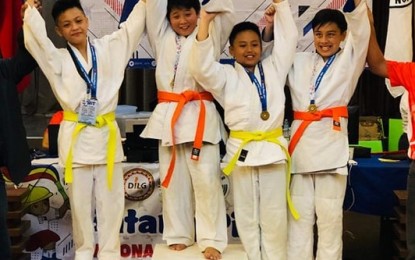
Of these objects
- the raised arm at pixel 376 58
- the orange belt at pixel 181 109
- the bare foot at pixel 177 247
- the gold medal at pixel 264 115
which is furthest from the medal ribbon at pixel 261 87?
the bare foot at pixel 177 247

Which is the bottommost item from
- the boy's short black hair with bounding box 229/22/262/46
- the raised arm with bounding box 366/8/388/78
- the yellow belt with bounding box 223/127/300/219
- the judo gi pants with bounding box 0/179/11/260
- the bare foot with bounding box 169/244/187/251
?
the bare foot with bounding box 169/244/187/251

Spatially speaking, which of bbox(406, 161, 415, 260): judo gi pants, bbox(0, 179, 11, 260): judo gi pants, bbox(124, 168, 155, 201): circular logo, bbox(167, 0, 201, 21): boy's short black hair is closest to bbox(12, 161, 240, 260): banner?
bbox(124, 168, 155, 201): circular logo

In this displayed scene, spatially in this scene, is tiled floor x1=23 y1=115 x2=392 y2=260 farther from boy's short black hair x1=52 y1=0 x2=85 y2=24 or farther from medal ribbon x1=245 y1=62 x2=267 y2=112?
boy's short black hair x1=52 y1=0 x2=85 y2=24

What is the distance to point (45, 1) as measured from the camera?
5.42 metres

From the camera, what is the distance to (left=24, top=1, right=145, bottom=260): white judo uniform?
2760 mm

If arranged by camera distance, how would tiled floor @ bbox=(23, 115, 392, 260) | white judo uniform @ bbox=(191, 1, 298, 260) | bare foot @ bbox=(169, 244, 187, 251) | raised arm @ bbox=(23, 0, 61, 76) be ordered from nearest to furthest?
raised arm @ bbox=(23, 0, 61, 76), white judo uniform @ bbox=(191, 1, 298, 260), bare foot @ bbox=(169, 244, 187, 251), tiled floor @ bbox=(23, 115, 392, 260)

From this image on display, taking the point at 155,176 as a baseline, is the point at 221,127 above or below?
above

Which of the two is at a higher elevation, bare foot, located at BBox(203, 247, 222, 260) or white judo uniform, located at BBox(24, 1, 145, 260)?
white judo uniform, located at BBox(24, 1, 145, 260)

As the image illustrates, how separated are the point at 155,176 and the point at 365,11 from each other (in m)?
1.44

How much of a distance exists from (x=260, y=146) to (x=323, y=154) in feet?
0.96

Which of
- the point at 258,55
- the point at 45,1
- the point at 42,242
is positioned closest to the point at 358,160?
the point at 258,55

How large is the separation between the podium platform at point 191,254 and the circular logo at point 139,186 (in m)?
0.47

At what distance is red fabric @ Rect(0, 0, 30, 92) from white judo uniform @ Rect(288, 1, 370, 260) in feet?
4.77

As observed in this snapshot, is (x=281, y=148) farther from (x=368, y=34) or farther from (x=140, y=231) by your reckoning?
(x=140, y=231)
